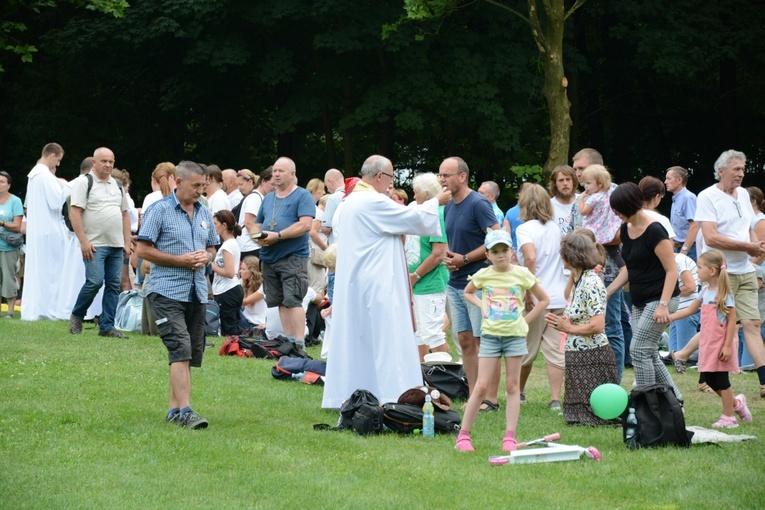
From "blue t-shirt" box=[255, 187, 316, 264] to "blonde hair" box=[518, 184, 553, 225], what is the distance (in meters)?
3.18

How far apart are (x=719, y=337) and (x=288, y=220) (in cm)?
530

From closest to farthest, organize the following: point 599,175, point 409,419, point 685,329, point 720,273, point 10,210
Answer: point 409,419
point 720,273
point 599,175
point 685,329
point 10,210

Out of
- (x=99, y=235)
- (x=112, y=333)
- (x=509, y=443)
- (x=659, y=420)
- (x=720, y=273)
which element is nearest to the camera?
(x=509, y=443)

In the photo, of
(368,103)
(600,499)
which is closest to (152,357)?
(600,499)

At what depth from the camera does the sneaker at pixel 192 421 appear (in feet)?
26.3

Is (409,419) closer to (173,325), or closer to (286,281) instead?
(173,325)

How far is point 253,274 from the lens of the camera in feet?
47.7

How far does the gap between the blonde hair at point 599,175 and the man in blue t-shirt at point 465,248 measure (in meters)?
1.65

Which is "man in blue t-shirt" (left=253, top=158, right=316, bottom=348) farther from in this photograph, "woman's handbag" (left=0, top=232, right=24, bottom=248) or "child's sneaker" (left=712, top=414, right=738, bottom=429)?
"woman's handbag" (left=0, top=232, right=24, bottom=248)

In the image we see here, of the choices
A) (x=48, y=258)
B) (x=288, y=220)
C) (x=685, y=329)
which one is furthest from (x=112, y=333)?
(x=685, y=329)

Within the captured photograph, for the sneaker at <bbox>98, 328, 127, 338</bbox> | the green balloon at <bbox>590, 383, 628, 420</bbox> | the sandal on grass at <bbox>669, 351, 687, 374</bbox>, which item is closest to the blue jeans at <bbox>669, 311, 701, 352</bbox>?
the sandal on grass at <bbox>669, 351, 687, 374</bbox>

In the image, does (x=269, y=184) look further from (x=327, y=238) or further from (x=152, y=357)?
(x=152, y=357)

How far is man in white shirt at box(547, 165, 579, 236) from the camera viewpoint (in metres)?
11.1

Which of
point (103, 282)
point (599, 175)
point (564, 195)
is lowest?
point (103, 282)
